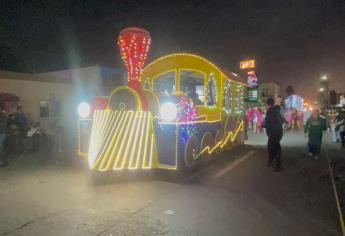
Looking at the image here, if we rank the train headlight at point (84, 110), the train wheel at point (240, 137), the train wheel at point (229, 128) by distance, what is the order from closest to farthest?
1. the train headlight at point (84, 110)
2. the train wheel at point (229, 128)
3. the train wheel at point (240, 137)

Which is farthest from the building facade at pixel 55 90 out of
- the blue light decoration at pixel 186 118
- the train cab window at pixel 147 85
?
the blue light decoration at pixel 186 118

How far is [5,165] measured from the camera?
32.7 ft

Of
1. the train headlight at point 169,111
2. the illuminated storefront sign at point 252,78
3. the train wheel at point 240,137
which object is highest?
the illuminated storefront sign at point 252,78

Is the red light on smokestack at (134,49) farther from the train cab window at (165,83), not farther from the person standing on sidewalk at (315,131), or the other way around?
the person standing on sidewalk at (315,131)

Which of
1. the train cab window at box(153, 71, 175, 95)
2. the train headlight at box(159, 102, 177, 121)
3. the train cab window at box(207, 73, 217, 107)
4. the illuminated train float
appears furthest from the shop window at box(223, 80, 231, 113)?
the train headlight at box(159, 102, 177, 121)

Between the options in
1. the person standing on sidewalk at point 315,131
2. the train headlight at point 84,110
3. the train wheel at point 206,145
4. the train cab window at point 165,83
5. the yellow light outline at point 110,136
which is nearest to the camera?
the yellow light outline at point 110,136

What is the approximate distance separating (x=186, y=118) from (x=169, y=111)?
0.56m

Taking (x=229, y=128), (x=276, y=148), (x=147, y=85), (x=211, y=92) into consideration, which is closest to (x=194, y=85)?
(x=211, y=92)

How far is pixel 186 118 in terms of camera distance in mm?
8133

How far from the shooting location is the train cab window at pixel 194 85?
32.2 feet

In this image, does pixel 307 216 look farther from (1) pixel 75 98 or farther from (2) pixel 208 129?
(1) pixel 75 98

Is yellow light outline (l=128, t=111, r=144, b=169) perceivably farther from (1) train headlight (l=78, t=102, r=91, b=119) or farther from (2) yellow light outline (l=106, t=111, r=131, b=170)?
(1) train headlight (l=78, t=102, r=91, b=119)

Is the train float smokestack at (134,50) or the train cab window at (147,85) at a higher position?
the train float smokestack at (134,50)

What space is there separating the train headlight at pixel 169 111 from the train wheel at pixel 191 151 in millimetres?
895
